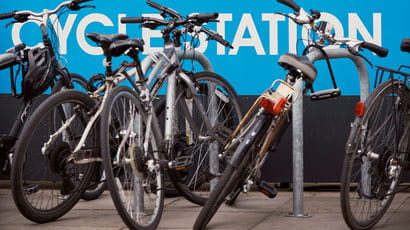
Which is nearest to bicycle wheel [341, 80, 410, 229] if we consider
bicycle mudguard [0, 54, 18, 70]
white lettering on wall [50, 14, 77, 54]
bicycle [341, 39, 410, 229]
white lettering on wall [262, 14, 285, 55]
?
bicycle [341, 39, 410, 229]

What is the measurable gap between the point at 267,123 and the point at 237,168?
326 mm

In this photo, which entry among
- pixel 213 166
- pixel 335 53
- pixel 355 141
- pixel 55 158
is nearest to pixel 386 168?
pixel 355 141

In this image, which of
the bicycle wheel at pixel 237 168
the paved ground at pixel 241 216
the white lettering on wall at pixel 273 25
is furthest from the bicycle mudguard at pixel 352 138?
the white lettering on wall at pixel 273 25

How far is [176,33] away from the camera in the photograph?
17.3 ft

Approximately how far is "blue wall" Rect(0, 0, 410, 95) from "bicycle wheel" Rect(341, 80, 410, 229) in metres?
1.69

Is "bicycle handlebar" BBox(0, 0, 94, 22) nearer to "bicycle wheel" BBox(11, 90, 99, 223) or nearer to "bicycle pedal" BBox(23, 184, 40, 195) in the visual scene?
"bicycle wheel" BBox(11, 90, 99, 223)

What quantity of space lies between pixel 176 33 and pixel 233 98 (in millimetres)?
835

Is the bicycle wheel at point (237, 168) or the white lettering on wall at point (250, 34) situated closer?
the bicycle wheel at point (237, 168)

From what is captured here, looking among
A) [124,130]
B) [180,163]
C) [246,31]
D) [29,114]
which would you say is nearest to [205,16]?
[180,163]

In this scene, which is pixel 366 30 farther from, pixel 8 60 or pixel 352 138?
pixel 8 60

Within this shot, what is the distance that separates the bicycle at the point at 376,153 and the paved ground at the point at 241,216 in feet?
0.71

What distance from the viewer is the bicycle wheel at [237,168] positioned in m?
4.38

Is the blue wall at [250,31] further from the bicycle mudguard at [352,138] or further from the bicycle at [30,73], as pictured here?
the bicycle mudguard at [352,138]

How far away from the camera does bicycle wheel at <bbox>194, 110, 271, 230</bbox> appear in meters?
4.38
